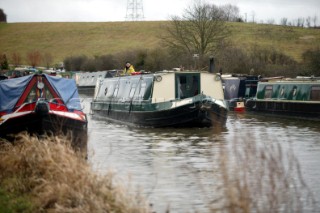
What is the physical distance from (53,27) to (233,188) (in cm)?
8599

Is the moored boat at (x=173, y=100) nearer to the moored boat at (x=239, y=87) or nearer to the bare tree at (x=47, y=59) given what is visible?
the moored boat at (x=239, y=87)

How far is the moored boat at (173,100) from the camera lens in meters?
20.1

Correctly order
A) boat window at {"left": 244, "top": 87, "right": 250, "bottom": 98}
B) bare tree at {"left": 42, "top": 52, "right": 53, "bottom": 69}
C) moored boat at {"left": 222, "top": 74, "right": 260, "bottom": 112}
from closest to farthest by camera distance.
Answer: moored boat at {"left": 222, "top": 74, "right": 260, "bottom": 112} < boat window at {"left": 244, "top": 87, "right": 250, "bottom": 98} < bare tree at {"left": 42, "top": 52, "right": 53, "bottom": 69}

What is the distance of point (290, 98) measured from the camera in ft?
82.6

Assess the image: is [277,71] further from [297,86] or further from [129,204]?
[129,204]

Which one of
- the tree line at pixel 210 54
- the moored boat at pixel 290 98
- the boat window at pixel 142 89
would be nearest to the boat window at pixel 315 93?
the moored boat at pixel 290 98

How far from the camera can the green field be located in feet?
220

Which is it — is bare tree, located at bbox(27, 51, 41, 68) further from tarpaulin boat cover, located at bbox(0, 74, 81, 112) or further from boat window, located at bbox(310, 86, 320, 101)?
tarpaulin boat cover, located at bbox(0, 74, 81, 112)

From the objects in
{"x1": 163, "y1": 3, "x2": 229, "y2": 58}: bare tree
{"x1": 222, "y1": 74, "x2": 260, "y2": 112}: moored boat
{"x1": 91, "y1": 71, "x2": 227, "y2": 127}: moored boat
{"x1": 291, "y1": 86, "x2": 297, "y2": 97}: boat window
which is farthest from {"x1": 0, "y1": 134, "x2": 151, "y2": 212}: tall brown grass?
{"x1": 163, "y1": 3, "x2": 229, "y2": 58}: bare tree

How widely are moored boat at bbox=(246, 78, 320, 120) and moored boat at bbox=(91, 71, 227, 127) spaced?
3.84 m

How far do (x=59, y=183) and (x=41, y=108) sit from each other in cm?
520

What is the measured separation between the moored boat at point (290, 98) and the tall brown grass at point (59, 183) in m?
15.2

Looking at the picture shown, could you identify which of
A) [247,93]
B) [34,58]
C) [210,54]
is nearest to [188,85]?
[247,93]

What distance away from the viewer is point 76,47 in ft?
252
